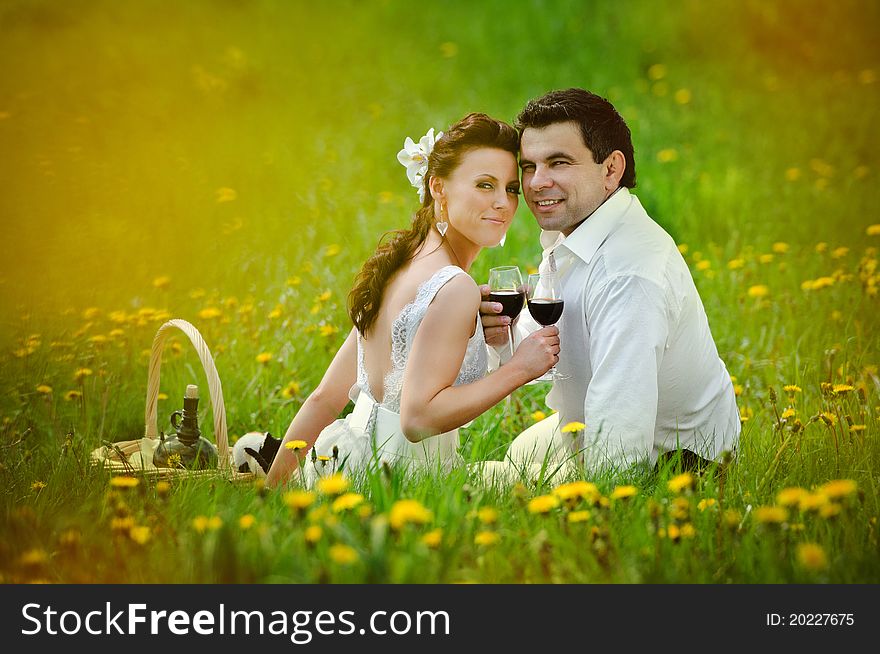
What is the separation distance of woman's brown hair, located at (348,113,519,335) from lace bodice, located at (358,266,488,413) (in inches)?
7.7

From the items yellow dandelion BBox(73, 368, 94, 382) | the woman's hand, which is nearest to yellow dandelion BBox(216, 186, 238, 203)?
yellow dandelion BBox(73, 368, 94, 382)

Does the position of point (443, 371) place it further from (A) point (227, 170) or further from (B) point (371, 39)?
(B) point (371, 39)

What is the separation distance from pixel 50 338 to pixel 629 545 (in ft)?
11.2

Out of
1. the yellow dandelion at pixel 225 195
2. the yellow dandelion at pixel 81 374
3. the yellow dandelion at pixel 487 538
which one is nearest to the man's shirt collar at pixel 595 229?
the yellow dandelion at pixel 487 538

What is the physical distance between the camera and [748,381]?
14.6 ft

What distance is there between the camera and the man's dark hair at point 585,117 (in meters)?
3.25

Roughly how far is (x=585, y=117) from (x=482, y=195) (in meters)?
0.45

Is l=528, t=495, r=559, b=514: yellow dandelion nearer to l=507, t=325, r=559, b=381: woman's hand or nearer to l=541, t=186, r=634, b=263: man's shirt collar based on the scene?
Result: l=507, t=325, r=559, b=381: woman's hand

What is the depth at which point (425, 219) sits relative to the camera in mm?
3383

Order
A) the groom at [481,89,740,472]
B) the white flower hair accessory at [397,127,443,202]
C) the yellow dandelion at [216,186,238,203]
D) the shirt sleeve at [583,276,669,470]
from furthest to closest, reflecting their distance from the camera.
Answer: the yellow dandelion at [216,186,238,203]
the white flower hair accessory at [397,127,443,202]
the groom at [481,89,740,472]
the shirt sleeve at [583,276,669,470]

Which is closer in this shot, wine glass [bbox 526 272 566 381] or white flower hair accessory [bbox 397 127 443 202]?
wine glass [bbox 526 272 566 381]

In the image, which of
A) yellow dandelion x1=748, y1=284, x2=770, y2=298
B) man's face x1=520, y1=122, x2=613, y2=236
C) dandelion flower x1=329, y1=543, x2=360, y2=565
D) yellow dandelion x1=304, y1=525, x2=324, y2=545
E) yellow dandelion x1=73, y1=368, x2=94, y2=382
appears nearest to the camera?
dandelion flower x1=329, y1=543, x2=360, y2=565

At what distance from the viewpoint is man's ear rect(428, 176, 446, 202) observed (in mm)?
3312

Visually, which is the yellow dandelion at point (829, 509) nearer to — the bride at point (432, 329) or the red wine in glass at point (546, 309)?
the bride at point (432, 329)
